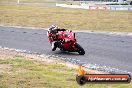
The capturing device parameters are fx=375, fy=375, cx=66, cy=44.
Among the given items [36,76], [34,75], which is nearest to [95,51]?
[34,75]

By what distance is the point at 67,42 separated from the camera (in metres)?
16.2

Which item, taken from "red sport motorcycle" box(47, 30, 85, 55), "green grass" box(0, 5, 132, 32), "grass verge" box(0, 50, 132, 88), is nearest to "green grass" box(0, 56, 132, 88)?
"grass verge" box(0, 50, 132, 88)

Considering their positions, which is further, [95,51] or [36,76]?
[95,51]

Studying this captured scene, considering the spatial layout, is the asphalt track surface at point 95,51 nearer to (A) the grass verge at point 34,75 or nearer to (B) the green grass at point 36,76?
(A) the grass verge at point 34,75

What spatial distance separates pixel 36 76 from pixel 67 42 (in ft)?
18.7

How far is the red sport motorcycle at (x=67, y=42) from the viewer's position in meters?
16.1

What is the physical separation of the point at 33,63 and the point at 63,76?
8.65ft

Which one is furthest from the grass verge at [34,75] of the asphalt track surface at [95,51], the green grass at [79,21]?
the green grass at [79,21]

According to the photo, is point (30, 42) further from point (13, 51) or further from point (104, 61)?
point (104, 61)

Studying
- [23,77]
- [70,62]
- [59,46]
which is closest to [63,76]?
[23,77]

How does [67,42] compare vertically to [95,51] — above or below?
Answer: above

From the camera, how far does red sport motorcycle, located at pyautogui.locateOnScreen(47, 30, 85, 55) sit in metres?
16.1

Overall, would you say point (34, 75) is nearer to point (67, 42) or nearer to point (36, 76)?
point (36, 76)

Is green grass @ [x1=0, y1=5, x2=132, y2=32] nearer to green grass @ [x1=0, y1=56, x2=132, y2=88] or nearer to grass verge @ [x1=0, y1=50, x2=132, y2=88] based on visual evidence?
grass verge @ [x1=0, y1=50, x2=132, y2=88]
